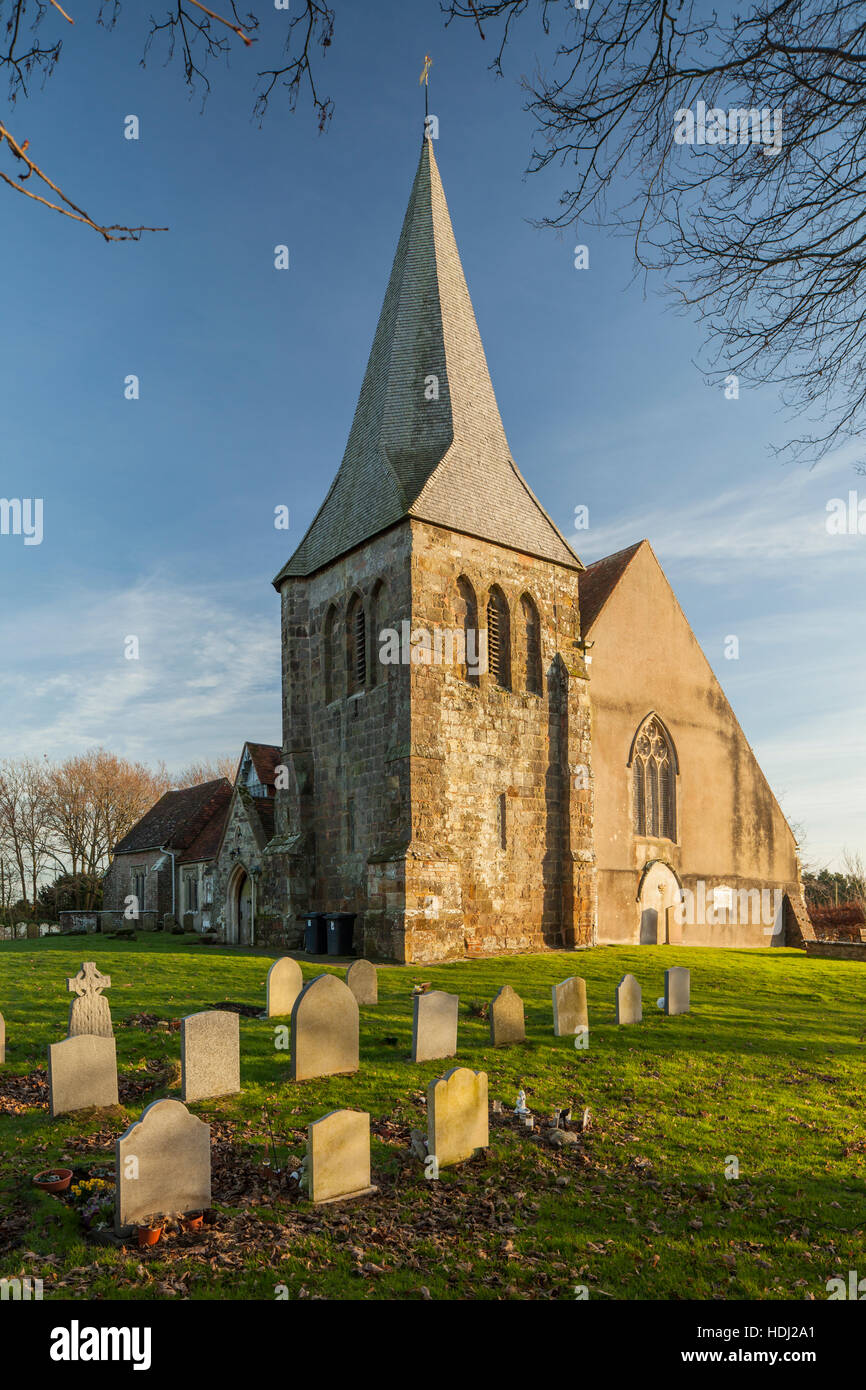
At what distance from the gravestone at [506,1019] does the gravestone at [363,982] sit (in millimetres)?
2565

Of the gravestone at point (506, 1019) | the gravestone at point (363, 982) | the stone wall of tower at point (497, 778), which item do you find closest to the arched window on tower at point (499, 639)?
the stone wall of tower at point (497, 778)

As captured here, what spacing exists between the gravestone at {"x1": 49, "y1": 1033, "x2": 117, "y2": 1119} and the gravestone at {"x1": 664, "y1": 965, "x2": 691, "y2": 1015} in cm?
881

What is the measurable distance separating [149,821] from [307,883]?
843 inches

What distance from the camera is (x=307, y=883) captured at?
2364 centimetres

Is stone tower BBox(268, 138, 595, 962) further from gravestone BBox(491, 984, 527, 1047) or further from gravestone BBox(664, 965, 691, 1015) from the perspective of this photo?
gravestone BBox(491, 984, 527, 1047)

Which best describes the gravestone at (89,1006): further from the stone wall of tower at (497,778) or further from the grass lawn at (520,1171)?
the stone wall of tower at (497,778)

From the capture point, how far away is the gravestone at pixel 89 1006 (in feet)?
32.4

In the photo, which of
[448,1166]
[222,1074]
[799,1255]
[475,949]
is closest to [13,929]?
[475,949]

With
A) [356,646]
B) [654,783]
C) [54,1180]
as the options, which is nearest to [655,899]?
[654,783]

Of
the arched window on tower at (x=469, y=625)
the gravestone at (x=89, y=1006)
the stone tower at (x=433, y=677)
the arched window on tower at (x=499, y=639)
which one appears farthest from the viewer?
the arched window on tower at (x=499, y=639)

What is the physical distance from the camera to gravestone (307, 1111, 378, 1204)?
6410mm

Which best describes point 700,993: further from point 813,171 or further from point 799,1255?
point 813,171

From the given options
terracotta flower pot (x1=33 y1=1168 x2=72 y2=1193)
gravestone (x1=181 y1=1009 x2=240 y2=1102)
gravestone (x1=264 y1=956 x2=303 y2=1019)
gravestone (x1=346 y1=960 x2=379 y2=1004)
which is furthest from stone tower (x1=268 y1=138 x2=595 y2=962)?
terracotta flower pot (x1=33 y1=1168 x2=72 y2=1193)

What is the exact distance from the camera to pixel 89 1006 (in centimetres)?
1001
